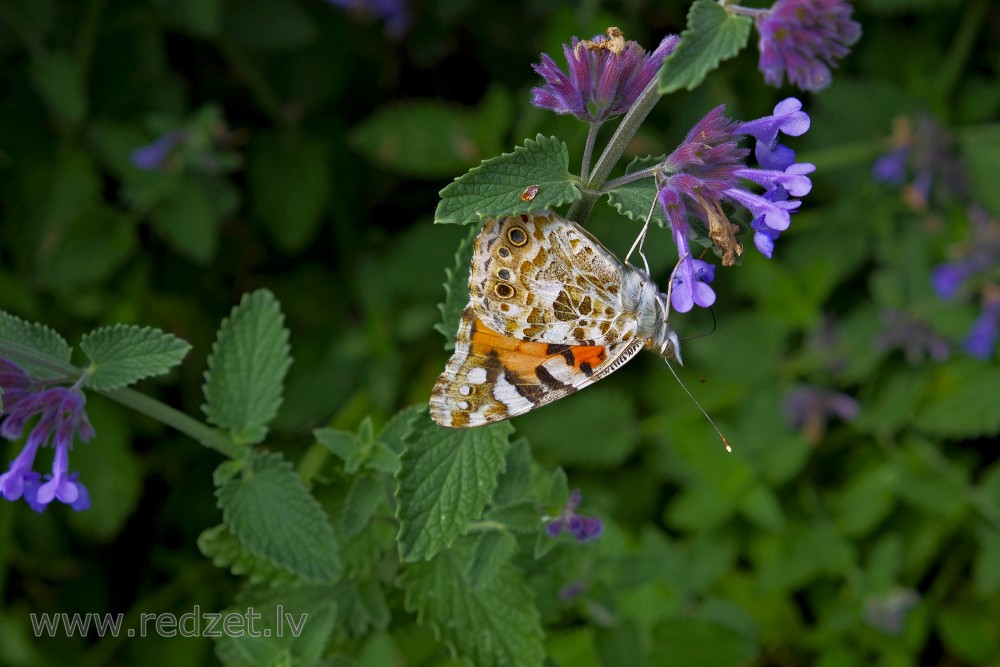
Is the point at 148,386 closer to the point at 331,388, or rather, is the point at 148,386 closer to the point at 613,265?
the point at 331,388

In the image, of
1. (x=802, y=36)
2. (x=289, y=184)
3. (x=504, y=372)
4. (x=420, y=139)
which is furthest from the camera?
(x=289, y=184)

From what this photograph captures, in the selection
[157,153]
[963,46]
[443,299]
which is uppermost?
[157,153]

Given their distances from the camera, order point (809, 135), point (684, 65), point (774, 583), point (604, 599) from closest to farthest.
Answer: point (684, 65) → point (604, 599) → point (774, 583) → point (809, 135)

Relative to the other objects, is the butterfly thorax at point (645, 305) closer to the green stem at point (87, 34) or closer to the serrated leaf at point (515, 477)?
the serrated leaf at point (515, 477)

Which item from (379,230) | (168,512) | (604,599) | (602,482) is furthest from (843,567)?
(168,512)

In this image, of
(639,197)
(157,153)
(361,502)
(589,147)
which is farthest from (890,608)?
(157,153)

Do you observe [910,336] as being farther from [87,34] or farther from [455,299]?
[87,34]
